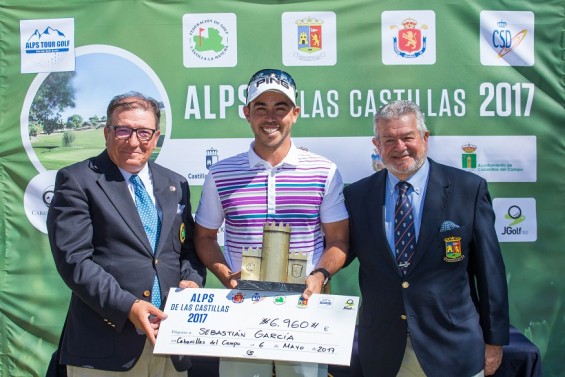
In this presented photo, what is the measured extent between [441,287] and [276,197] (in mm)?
841

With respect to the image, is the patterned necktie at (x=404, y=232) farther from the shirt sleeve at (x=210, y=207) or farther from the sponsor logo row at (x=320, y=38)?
the sponsor logo row at (x=320, y=38)

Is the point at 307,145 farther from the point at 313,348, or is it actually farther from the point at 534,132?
the point at 313,348

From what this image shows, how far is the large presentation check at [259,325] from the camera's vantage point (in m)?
2.50

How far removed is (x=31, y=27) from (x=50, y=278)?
1868 millimetres

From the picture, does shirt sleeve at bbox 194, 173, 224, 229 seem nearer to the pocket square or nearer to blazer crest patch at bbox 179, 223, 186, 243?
blazer crest patch at bbox 179, 223, 186, 243

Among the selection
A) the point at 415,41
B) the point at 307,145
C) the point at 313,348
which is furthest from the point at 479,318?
the point at 415,41

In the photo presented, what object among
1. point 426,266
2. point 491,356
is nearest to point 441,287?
point 426,266

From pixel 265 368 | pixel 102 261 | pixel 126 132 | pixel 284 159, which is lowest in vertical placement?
pixel 265 368

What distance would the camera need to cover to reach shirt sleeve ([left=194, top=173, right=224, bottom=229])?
2922 mm

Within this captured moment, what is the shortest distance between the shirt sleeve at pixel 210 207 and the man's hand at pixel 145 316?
529 mm

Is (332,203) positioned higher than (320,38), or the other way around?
(320,38)

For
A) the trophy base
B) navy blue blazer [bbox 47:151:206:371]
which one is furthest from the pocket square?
navy blue blazer [bbox 47:151:206:371]

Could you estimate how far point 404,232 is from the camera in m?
2.78

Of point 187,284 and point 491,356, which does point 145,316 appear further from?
point 491,356
